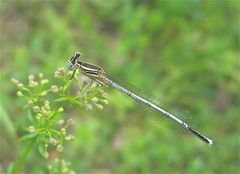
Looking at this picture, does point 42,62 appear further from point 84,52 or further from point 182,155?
point 182,155

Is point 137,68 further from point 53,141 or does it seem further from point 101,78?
point 53,141

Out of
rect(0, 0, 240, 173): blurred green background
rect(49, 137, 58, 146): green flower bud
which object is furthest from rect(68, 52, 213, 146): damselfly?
rect(0, 0, 240, 173): blurred green background

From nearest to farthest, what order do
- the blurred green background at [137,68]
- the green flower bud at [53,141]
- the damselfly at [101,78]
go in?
the green flower bud at [53,141] < the damselfly at [101,78] < the blurred green background at [137,68]

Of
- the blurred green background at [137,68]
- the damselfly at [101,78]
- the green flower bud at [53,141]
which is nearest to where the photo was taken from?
the green flower bud at [53,141]

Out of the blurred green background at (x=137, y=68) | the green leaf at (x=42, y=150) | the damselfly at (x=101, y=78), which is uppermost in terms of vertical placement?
the blurred green background at (x=137, y=68)

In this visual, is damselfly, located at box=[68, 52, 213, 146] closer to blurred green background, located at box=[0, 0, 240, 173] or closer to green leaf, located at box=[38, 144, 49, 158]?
green leaf, located at box=[38, 144, 49, 158]

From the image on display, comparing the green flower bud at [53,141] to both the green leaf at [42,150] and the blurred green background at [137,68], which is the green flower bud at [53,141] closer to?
the green leaf at [42,150]

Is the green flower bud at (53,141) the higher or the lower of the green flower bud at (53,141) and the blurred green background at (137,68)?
the lower

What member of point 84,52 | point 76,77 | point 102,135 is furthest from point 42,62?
point 76,77

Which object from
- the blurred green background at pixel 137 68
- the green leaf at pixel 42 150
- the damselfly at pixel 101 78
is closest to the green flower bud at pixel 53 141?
the green leaf at pixel 42 150
